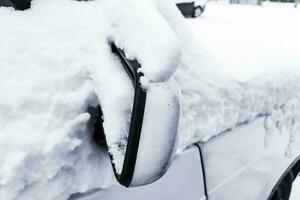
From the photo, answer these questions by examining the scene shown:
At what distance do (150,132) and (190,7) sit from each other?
104 inches

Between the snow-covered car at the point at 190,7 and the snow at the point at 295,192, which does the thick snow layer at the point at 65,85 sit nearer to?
the snow-covered car at the point at 190,7

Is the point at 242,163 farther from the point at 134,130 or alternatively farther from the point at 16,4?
the point at 16,4

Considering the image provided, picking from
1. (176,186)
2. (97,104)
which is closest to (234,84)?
(176,186)

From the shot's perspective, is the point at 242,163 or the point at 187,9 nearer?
the point at 242,163

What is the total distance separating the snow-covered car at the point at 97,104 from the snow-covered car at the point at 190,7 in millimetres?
1871

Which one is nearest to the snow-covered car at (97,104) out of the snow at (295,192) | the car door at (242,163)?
the car door at (242,163)

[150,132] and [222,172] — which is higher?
[150,132]

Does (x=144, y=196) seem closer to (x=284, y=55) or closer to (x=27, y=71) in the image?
(x=27, y=71)

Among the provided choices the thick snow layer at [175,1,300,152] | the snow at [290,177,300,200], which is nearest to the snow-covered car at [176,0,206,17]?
the thick snow layer at [175,1,300,152]

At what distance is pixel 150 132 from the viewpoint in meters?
0.95

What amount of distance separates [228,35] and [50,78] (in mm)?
1554

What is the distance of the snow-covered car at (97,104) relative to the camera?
96cm

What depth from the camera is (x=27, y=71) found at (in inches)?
41.7

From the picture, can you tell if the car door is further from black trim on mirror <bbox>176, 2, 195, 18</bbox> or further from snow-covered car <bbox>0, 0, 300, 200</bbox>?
black trim on mirror <bbox>176, 2, 195, 18</bbox>
